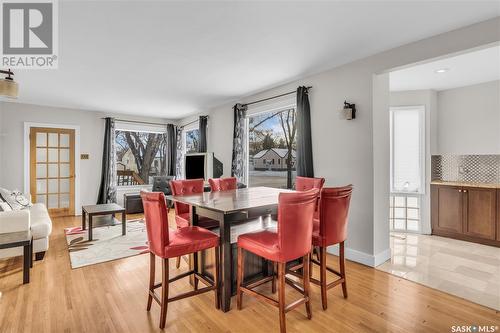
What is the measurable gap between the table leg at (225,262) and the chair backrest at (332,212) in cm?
82

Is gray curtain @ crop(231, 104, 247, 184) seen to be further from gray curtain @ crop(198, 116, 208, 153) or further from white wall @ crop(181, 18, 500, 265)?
white wall @ crop(181, 18, 500, 265)

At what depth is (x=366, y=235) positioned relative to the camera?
327cm

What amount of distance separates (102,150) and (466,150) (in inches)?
305

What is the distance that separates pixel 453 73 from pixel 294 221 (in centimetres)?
359

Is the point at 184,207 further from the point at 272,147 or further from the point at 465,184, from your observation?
the point at 465,184

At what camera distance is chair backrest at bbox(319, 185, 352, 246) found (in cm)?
224

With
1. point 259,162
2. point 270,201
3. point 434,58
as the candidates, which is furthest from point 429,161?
point 270,201

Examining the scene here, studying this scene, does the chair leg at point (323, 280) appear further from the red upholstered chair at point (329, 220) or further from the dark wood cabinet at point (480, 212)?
the dark wood cabinet at point (480, 212)

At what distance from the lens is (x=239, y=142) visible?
5270mm

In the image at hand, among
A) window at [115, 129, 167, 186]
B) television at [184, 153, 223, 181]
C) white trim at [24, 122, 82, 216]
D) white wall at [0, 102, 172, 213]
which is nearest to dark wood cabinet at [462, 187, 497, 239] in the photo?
television at [184, 153, 223, 181]

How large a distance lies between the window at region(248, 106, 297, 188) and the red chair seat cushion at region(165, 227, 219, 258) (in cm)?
264

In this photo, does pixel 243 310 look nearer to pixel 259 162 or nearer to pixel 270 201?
pixel 270 201

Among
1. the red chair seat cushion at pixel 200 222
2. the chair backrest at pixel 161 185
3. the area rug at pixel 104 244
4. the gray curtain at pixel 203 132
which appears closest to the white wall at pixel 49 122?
the chair backrest at pixel 161 185

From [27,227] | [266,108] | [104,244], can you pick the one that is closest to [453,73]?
[266,108]
